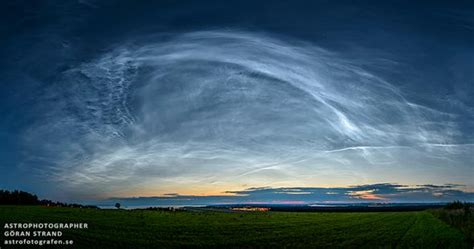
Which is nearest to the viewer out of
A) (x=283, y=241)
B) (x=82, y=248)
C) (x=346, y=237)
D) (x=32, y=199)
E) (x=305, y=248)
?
(x=82, y=248)

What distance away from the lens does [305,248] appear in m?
36.9

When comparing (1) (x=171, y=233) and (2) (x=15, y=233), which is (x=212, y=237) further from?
(2) (x=15, y=233)

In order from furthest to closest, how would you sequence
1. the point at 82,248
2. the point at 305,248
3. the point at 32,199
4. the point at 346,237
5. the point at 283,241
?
the point at 32,199 → the point at 346,237 → the point at 283,241 → the point at 305,248 → the point at 82,248

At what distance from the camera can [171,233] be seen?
154ft

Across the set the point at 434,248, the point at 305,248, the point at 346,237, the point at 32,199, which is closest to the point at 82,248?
the point at 305,248

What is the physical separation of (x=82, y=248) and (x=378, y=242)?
30031mm

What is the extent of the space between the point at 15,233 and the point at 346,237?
119ft

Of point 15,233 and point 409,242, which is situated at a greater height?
point 15,233

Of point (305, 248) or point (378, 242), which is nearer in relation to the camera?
point (305, 248)

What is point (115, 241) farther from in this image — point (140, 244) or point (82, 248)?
point (82, 248)

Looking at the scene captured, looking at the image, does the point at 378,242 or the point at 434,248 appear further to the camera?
the point at 378,242

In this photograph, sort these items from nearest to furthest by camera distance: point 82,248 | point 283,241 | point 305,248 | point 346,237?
point 82,248 → point 305,248 → point 283,241 → point 346,237

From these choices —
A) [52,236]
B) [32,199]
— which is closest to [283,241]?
[52,236]

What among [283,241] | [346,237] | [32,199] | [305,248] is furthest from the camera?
[32,199]
